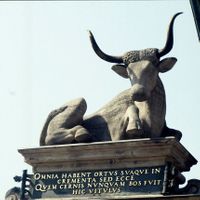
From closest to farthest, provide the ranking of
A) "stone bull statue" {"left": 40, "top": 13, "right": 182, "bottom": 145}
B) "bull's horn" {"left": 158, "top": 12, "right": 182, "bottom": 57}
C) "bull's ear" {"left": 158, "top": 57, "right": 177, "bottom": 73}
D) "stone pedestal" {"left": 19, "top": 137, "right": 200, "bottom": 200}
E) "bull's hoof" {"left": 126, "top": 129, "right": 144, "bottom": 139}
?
"stone pedestal" {"left": 19, "top": 137, "right": 200, "bottom": 200}
"bull's hoof" {"left": 126, "top": 129, "right": 144, "bottom": 139}
"stone bull statue" {"left": 40, "top": 13, "right": 182, "bottom": 145}
"bull's horn" {"left": 158, "top": 12, "right": 182, "bottom": 57}
"bull's ear" {"left": 158, "top": 57, "right": 177, "bottom": 73}

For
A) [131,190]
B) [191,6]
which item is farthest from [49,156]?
[191,6]

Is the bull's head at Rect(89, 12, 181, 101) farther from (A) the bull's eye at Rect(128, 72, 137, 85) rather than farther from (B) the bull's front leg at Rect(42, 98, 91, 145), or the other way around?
(B) the bull's front leg at Rect(42, 98, 91, 145)

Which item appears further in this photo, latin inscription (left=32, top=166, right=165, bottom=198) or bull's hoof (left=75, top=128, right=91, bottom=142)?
bull's hoof (left=75, top=128, right=91, bottom=142)

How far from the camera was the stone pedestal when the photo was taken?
59.5 ft

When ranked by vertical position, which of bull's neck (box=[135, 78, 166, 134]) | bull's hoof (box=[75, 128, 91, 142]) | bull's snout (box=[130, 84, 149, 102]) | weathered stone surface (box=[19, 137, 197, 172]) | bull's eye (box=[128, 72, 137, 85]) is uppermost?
bull's eye (box=[128, 72, 137, 85])

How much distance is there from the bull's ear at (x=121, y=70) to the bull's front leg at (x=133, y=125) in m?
1.19

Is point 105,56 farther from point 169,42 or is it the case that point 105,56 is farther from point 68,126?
point 68,126

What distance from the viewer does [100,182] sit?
18656mm

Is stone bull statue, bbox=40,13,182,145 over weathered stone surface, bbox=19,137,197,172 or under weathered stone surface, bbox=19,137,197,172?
over

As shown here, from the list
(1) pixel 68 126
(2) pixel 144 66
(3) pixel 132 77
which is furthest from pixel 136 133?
(1) pixel 68 126

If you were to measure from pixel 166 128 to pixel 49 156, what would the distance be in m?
2.82

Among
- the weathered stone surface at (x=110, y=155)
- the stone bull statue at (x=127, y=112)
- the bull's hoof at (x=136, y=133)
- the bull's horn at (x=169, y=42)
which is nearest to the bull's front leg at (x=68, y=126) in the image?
the stone bull statue at (x=127, y=112)

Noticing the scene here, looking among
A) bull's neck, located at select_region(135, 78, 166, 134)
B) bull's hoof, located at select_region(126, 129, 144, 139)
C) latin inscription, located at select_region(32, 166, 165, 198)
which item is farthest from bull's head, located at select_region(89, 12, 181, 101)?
latin inscription, located at select_region(32, 166, 165, 198)

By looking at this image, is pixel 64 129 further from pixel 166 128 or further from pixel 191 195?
pixel 191 195
